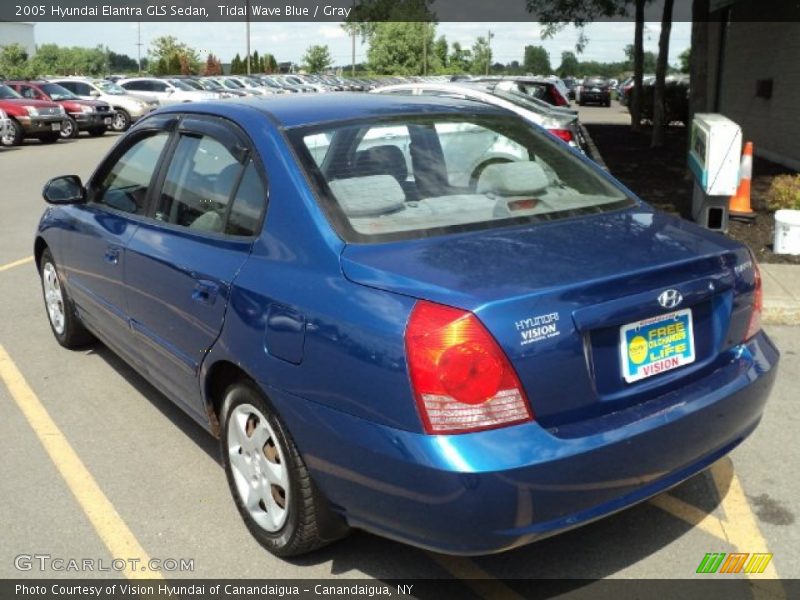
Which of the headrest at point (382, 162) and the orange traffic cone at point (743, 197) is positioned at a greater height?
the headrest at point (382, 162)

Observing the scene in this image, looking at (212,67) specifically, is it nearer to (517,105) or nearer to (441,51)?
(441,51)

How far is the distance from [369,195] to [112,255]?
1.77 metres

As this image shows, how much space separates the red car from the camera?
24797 millimetres

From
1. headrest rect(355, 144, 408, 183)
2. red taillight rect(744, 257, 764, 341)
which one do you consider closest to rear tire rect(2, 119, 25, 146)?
headrest rect(355, 144, 408, 183)

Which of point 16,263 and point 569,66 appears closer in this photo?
point 16,263

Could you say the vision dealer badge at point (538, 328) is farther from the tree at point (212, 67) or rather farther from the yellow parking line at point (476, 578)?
the tree at point (212, 67)

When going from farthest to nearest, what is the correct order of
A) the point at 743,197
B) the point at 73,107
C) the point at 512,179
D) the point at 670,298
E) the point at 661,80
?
1. the point at 73,107
2. the point at 661,80
3. the point at 743,197
4. the point at 512,179
5. the point at 670,298

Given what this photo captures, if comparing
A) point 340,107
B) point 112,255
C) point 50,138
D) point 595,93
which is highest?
point 595,93

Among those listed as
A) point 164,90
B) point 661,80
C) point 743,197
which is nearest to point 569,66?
point 164,90

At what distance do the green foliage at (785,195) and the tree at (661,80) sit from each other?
29.2 ft

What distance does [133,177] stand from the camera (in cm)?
442

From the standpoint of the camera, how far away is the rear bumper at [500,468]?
241cm

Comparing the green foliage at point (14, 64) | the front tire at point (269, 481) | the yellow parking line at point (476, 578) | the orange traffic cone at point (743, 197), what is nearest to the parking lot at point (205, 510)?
the yellow parking line at point (476, 578)

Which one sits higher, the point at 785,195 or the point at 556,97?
the point at 556,97
